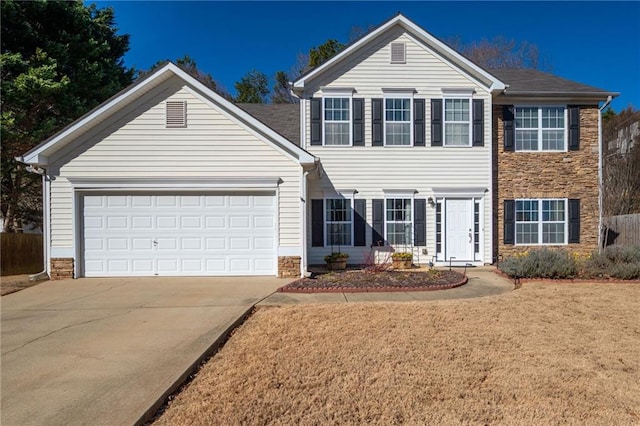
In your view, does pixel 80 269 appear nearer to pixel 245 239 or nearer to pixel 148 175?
pixel 148 175

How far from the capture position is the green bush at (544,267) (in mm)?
9398

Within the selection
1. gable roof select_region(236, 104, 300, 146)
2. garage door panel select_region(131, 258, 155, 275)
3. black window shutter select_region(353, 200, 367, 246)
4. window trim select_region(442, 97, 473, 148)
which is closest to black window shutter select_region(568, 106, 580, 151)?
window trim select_region(442, 97, 473, 148)

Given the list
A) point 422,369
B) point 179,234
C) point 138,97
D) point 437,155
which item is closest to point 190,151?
point 138,97

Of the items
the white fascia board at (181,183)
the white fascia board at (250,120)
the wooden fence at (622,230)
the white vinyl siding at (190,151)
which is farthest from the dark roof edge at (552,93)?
the white fascia board at (181,183)

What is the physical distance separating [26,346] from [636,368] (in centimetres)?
750

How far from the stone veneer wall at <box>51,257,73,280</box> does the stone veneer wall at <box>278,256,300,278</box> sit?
5.44 meters

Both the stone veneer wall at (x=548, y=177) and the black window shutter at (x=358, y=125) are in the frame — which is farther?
the stone veneer wall at (x=548, y=177)

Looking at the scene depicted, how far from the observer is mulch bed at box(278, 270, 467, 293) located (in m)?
8.41

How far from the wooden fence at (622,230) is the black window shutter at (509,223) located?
127 inches

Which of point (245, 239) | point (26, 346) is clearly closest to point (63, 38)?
point (245, 239)

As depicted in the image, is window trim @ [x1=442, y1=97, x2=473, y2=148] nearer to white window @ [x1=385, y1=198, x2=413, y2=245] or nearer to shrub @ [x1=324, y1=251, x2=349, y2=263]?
white window @ [x1=385, y1=198, x2=413, y2=245]

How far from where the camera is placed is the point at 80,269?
10086mm

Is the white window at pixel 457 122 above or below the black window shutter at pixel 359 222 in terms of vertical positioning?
above

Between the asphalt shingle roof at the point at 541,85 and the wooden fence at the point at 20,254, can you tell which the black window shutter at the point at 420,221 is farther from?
the wooden fence at the point at 20,254
